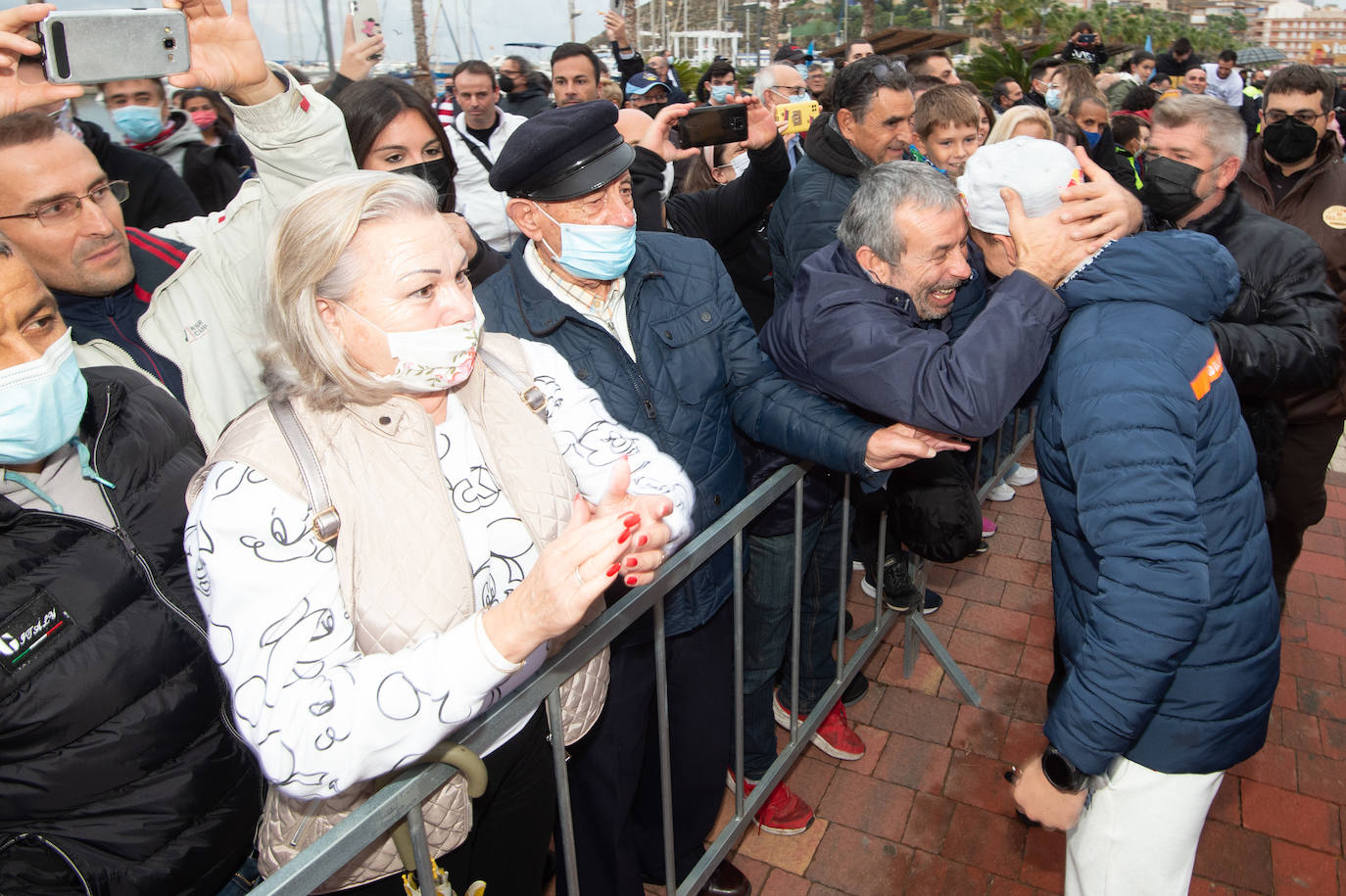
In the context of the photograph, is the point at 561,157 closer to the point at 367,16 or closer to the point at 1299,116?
the point at 367,16

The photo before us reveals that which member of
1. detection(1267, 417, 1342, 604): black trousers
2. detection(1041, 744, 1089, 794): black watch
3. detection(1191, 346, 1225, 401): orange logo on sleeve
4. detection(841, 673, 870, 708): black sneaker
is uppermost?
detection(1191, 346, 1225, 401): orange logo on sleeve

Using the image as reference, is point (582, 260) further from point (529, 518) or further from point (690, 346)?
point (529, 518)

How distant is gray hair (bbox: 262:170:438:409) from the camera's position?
4.81 feet

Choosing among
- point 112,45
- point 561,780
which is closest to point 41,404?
point 112,45

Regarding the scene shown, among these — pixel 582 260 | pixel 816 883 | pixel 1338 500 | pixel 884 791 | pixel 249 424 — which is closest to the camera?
pixel 249 424

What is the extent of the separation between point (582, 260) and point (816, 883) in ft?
6.63

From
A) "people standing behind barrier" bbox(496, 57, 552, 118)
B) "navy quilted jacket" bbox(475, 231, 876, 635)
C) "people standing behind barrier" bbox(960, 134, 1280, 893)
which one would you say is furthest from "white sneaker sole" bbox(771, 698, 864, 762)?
"people standing behind barrier" bbox(496, 57, 552, 118)

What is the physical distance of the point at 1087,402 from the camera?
169cm

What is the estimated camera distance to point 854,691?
352 centimetres

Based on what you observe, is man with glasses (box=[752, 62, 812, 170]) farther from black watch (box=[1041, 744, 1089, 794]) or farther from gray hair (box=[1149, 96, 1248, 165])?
black watch (box=[1041, 744, 1089, 794])

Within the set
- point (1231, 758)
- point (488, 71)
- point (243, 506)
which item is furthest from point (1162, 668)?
point (488, 71)

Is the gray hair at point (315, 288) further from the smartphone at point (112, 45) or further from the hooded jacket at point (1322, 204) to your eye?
the hooded jacket at point (1322, 204)

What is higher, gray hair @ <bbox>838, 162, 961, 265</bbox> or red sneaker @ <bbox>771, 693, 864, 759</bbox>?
gray hair @ <bbox>838, 162, 961, 265</bbox>

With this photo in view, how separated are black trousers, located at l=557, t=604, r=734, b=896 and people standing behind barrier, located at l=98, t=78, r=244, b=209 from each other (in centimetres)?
434
